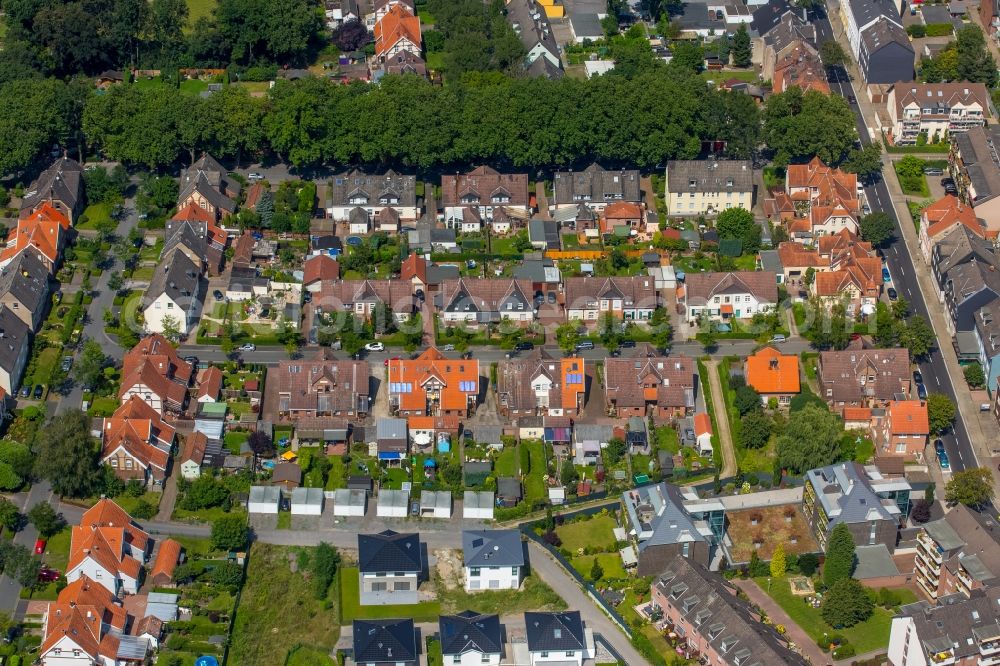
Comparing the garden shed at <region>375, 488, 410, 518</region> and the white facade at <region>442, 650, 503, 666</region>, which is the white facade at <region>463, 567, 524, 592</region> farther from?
the garden shed at <region>375, 488, 410, 518</region>

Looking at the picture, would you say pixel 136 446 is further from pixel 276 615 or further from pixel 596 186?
pixel 596 186

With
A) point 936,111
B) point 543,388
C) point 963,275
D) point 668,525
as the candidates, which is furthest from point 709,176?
point 668,525

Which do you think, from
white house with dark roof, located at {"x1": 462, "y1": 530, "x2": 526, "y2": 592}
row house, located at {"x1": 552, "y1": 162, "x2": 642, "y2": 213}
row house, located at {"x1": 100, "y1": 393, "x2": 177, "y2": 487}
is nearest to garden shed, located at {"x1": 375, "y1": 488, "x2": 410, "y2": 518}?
white house with dark roof, located at {"x1": 462, "y1": 530, "x2": 526, "y2": 592}

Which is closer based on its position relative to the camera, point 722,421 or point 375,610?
point 375,610

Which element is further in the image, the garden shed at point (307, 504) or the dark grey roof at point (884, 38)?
the dark grey roof at point (884, 38)

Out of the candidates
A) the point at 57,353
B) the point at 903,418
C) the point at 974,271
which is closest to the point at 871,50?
the point at 974,271

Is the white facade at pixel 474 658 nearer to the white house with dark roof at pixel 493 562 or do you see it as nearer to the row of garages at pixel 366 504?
the white house with dark roof at pixel 493 562

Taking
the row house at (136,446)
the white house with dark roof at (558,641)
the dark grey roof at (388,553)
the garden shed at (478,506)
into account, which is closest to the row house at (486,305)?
the garden shed at (478,506)
